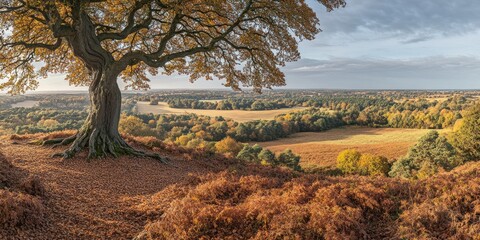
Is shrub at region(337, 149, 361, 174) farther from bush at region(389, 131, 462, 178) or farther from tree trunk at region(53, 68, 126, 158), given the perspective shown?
tree trunk at region(53, 68, 126, 158)

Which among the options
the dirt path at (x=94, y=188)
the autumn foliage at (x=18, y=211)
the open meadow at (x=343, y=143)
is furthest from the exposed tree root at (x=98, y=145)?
the open meadow at (x=343, y=143)

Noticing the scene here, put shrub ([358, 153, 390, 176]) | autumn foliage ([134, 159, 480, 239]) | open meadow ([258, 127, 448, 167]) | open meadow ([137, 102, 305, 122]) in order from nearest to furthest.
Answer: autumn foliage ([134, 159, 480, 239])
shrub ([358, 153, 390, 176])
open meadow ([258, 127, 448, 167])
open meadow ([137, 102, 305, 122])

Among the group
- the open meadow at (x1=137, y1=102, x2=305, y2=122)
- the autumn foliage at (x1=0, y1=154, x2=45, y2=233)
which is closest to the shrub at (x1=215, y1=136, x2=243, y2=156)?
the open meadow at (x1=137, y1=102, x2=305, y2=122)

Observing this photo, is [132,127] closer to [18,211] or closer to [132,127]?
[132,127]

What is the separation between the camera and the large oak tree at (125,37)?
12273 millimetres

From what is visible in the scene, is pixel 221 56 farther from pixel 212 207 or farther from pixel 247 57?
pixel 212 207

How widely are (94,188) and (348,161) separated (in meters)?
48.9

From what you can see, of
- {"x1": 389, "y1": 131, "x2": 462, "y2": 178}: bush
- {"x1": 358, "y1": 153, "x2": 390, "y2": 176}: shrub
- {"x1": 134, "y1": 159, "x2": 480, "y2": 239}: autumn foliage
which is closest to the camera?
{"x1": 134, "y1": 159, "x2": 480, "y2": 239}: autumn foliage

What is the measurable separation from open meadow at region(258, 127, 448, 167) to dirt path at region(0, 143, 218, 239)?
4358cm

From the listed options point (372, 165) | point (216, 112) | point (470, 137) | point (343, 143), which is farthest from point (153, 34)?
point (216, 112)

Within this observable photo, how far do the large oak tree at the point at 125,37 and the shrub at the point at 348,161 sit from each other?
39.0 m

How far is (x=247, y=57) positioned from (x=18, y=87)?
1236 cm

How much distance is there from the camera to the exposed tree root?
12.4m

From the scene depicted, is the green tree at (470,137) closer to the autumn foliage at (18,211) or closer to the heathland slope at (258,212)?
the heathland slope at (258,212)
